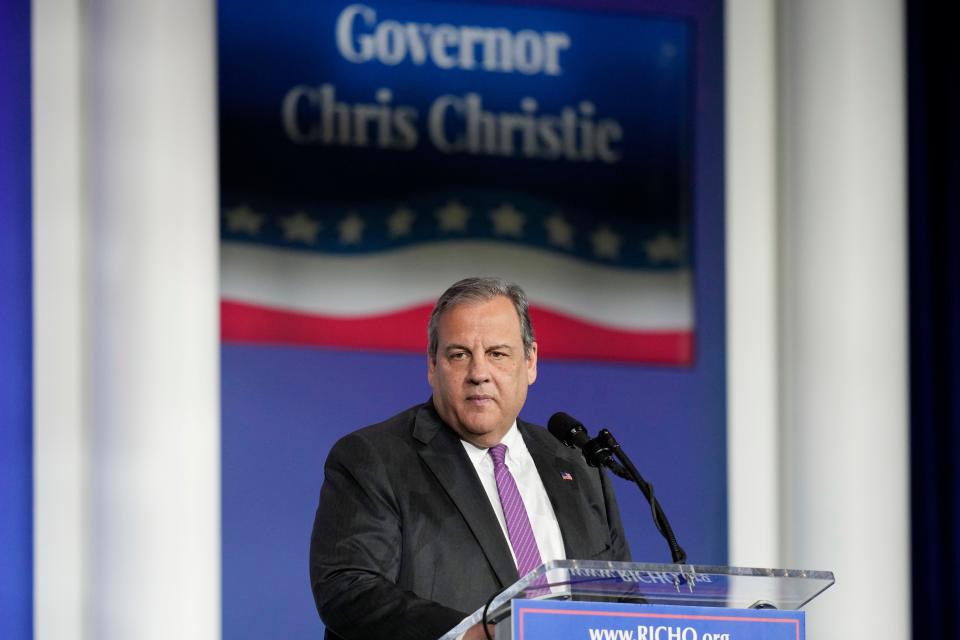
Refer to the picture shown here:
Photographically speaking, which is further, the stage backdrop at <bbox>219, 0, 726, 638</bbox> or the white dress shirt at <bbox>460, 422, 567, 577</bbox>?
the stage backdrop at <bbox>219, 0, 726, 638</bbox>

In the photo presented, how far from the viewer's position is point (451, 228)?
526 centimetres

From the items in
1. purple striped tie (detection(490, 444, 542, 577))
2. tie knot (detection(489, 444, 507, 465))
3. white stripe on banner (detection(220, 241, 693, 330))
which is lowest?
purple striped tie (detection(490, 444, 542, 577))

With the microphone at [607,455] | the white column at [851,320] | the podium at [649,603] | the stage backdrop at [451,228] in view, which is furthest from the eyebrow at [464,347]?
the white column at [851,320]

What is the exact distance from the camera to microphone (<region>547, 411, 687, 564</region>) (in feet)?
9.24

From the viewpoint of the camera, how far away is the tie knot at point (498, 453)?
3.37m

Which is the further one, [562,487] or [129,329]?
[129,329]

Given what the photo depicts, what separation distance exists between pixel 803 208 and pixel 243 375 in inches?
80.0

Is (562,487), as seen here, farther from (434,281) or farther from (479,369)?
(434,281)

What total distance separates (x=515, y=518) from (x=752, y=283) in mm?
2554

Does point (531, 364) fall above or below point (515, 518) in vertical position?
above

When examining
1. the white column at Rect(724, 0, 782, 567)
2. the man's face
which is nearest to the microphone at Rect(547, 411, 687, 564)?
the man's face

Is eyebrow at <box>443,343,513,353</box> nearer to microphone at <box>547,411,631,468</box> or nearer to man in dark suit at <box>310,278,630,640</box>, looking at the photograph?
man in dark suit at <box>310,278,630,640</box>

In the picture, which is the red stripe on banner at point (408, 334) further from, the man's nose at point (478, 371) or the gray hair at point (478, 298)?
the man's nose at point (478, 371)

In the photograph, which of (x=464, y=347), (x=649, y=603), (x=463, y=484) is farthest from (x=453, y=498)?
(x=649, y=603)
